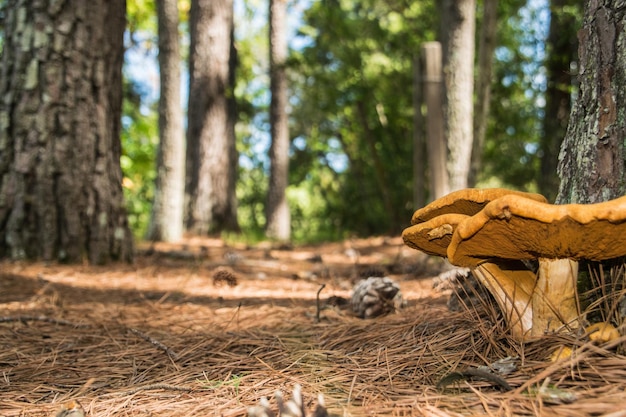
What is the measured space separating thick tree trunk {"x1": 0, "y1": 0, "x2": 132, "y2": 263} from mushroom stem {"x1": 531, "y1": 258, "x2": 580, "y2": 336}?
10.5 ft

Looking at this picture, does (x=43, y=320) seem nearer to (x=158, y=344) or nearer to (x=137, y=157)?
(x=158, y=344)

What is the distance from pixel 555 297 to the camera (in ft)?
5.00

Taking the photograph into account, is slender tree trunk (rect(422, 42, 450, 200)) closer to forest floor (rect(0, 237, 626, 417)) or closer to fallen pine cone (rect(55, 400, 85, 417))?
forest floor (rect(0, 237, 626, 417))

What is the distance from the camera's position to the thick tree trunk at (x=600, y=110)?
1.66 metres

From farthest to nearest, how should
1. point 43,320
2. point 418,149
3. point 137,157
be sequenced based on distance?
point 137,157 → point 418,149 → point 43,320

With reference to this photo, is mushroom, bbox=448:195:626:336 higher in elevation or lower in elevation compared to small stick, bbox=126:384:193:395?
higher

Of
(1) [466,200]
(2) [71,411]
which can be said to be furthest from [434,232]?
(2) [71,411]

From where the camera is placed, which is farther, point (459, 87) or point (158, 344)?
point (459, 87)

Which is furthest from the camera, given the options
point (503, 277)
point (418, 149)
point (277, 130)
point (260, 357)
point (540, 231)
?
point (277, 130)

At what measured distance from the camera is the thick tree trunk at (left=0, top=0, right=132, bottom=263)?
3531 millimetres

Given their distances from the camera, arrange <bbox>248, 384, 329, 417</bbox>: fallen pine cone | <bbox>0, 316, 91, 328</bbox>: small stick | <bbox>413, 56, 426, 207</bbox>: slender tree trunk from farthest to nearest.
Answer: <bbox>413, 56, 426, 207</bbox>: slender tree trunk < <bbox>0, 316, 91, 328</bbox>: small stick < <bbox>248, 384, 329, 417</bbox>: fallen pine cone

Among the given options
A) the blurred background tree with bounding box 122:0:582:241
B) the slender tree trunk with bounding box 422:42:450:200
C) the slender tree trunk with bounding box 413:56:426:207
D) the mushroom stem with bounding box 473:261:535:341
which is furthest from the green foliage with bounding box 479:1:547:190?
the mushroom stem with bounding box 473:261:535:341

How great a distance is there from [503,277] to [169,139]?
19.2 feet

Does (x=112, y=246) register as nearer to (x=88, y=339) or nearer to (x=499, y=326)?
(x=88, y=339)
